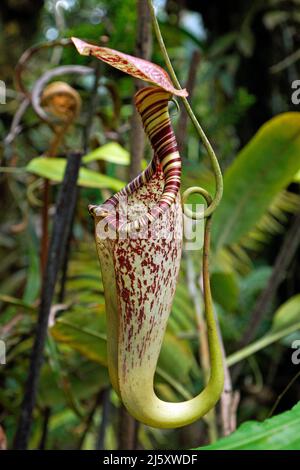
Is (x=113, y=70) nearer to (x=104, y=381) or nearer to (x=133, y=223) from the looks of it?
(x=104, y=381)

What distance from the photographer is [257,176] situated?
86cm

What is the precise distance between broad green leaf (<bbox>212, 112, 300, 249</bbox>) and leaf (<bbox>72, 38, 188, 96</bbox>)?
0.42 meters

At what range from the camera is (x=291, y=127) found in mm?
823

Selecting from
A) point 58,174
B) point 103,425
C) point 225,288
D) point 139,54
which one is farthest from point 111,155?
point 103,425

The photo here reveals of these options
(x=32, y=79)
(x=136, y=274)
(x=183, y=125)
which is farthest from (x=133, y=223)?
(x=32, y=79)

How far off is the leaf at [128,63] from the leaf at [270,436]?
0.28 m

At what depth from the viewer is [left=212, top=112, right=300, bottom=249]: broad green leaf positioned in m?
0.83

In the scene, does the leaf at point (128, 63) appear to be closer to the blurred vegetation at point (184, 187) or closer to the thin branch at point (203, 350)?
the blurred vegetation at point (184, 187)

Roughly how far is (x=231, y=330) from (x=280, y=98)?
0.78m

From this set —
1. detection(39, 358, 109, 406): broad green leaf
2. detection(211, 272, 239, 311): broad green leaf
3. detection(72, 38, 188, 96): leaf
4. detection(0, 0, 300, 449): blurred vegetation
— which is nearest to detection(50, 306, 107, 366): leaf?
detection(0, 0, 300, 449): blurred vegetation

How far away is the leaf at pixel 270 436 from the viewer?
0.39m

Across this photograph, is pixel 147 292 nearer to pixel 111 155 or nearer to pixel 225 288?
pixel 111 155

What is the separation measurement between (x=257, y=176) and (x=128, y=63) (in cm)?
47

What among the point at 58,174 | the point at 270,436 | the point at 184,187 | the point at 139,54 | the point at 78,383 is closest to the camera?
the point at 270,436
